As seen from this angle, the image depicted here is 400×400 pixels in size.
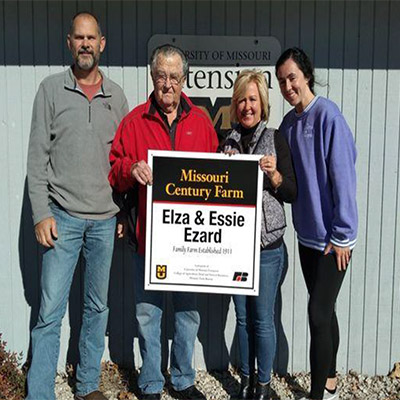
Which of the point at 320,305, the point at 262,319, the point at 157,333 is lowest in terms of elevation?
the point at 157,333

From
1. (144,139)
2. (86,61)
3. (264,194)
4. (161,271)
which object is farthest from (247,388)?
(86,61)

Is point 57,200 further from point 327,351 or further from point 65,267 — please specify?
point 327,351

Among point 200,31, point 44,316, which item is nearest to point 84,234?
point 44,316

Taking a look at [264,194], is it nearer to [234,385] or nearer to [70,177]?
[70,177]

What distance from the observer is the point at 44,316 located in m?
3.98

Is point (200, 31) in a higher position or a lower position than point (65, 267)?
higher

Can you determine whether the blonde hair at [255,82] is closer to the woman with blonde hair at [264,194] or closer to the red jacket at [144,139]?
the woman with blonde hair at [264,194]

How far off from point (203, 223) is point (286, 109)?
118cm

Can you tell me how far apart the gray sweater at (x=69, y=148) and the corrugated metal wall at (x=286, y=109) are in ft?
2.12

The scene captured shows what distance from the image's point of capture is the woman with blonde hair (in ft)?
12.2

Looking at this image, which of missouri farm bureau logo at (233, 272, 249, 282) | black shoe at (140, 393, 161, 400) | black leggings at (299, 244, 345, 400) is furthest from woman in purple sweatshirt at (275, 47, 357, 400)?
black shoe at (140, 393, 161, 400)

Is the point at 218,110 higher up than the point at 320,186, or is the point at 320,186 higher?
the point at 218,110

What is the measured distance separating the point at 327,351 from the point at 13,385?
83.4 inches

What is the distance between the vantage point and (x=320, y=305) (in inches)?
147
